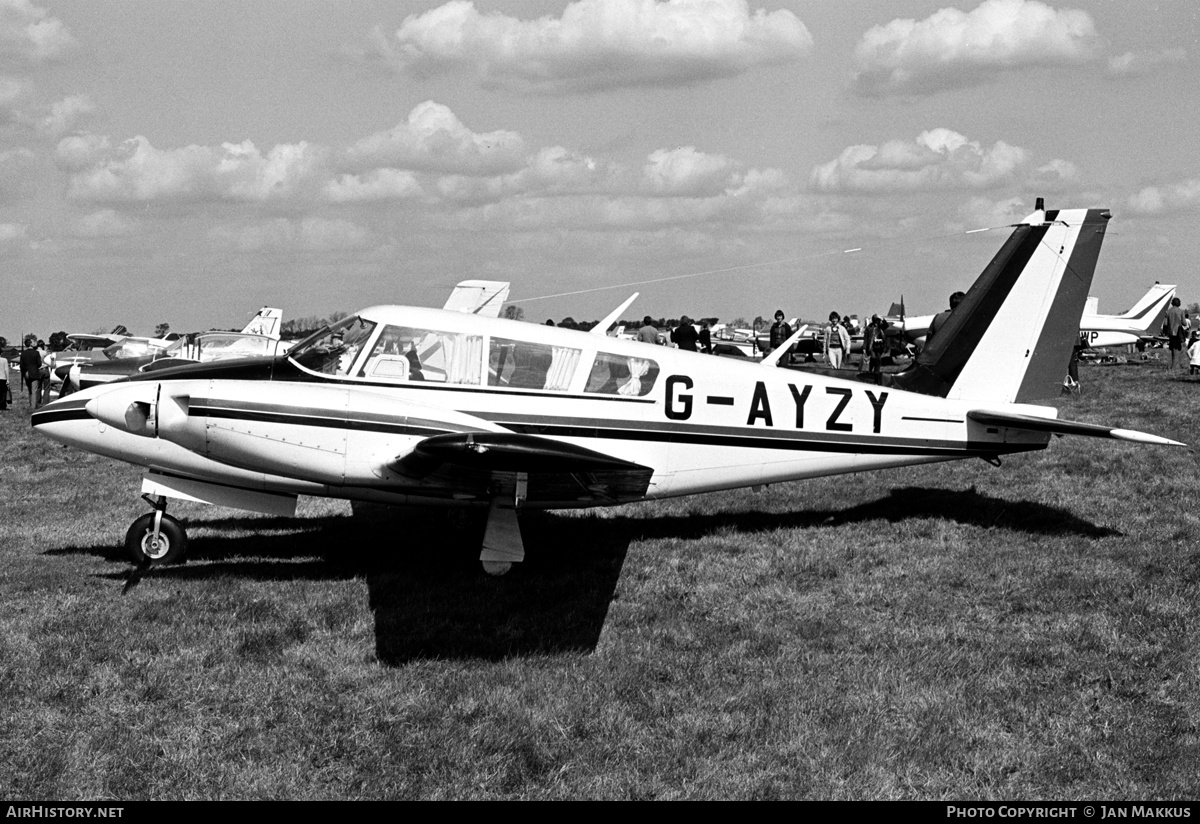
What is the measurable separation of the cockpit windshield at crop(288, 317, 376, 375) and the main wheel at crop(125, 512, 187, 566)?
1.98 metres

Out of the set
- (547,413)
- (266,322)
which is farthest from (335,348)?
(266,322)

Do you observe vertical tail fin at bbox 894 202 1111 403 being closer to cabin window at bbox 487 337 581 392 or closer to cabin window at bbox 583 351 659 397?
cabin window at bbox 583 351 659 397

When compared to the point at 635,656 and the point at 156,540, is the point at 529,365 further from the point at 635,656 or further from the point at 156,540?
the point at 156,540

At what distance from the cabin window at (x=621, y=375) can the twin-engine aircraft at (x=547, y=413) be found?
0.01 metres

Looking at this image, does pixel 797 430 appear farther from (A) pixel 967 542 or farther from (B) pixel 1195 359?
(B) pixel 1195 359

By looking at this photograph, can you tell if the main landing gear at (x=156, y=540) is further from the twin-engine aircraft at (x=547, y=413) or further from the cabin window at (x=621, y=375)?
the cabin window at (x=621, y=375)

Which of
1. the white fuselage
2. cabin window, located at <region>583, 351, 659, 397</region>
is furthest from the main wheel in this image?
cabin window, located at <region>583, 351, 659, 397</region>

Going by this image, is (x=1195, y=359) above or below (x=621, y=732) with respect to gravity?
above

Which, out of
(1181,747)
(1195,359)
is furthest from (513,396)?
(1195,359)

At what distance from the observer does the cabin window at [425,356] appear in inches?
347

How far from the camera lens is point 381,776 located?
5141 mm

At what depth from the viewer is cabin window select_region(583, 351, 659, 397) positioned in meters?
9.10

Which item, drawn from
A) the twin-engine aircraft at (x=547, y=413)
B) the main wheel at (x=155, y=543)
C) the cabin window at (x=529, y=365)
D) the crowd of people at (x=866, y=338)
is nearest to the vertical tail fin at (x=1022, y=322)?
the twin-engine aircraft at (x=547, y=413)

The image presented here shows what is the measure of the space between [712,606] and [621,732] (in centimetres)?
234
